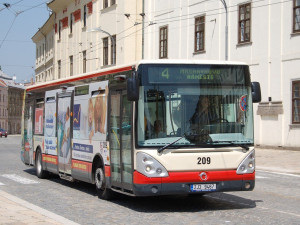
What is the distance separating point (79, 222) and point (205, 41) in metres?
27.3

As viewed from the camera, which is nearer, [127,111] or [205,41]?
[127,111]

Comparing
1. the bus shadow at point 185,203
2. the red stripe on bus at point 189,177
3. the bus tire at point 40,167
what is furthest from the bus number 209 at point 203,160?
the bus tire at point 40,167

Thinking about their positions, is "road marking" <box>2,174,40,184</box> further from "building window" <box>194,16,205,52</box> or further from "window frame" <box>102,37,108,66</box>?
"window frame" <box>102,37,108,66</box>

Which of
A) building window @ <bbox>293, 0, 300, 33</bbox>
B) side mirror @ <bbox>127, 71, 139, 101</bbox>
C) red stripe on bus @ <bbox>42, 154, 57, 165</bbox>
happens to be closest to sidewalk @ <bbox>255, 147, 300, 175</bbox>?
building window @ <bbox>293, 0, 300, 33</bbox>

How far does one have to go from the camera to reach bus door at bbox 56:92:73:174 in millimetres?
14852

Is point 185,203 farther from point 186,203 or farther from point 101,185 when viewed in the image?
point 101,185

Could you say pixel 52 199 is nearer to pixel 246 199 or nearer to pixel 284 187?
pixel 246 199

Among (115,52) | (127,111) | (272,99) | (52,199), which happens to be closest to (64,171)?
(52,199)

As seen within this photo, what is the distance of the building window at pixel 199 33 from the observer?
36312 millimetres

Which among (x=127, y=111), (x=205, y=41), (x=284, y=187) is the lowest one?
(x=284, y=187)

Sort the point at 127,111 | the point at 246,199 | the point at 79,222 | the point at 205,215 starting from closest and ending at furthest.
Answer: the point at 79,222 → the point at 205,215 → the point at 127,111 → the point at 246,199

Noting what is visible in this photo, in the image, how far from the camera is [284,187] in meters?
15.8

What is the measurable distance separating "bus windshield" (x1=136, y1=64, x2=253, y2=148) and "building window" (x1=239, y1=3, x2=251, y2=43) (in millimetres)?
21622

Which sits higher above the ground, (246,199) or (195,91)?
→ (195,91)
